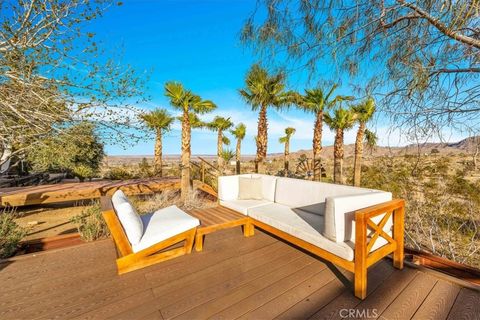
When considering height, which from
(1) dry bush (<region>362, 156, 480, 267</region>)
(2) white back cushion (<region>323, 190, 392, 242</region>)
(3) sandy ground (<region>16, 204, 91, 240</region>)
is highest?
(2) white back cushion (<region>323, 190, 392, 242</region>)

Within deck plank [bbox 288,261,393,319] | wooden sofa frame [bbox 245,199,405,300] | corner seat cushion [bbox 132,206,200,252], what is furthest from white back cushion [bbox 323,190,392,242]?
corner seat cushion [bbox 132,206,200,252]

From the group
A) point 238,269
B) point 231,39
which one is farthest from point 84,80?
point 238,269

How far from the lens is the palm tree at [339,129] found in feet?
32.0

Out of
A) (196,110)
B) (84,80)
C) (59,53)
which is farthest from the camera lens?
(196,110)

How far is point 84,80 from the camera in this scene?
3.39 metres

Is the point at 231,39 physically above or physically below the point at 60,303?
above

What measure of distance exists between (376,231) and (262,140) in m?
7.56

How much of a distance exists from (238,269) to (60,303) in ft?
5.23

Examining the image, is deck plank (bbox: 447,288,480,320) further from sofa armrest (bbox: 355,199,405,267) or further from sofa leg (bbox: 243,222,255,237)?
sofa leg (bbox: 243,222,255,237)

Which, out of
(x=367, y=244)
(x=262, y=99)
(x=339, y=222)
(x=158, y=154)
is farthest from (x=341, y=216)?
(x=158, y=154)

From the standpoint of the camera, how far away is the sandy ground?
5191 millimetres

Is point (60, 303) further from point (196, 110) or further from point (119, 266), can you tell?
point (196, 110)

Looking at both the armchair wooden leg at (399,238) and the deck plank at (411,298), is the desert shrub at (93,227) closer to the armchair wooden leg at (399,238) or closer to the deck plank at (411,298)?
the deck plank at (411,298)

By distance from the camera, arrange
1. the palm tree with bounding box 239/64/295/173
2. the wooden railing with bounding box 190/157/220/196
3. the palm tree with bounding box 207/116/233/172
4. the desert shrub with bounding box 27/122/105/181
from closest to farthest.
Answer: the wooden railing with bounding box 190/157/220/196
the desert shrub with bounding box 27/122/105/181
the palm tree with bounding box 239/64/295/173
the palm tree with bounding box 207/116/233/172
